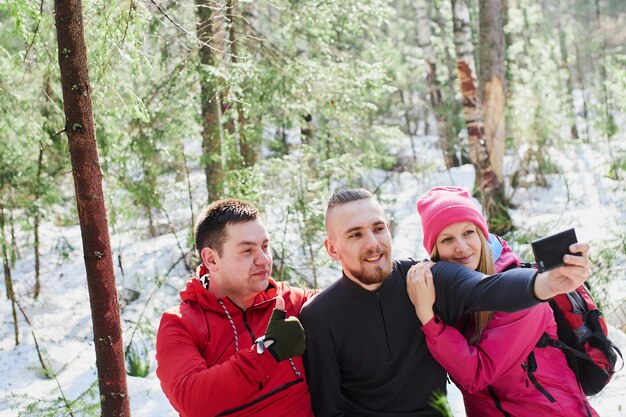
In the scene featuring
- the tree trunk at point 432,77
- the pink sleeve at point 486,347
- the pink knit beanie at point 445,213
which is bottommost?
the pink sleeve at point 486,347

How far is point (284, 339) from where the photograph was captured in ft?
8.57

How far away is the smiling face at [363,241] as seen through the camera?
295 centimetres

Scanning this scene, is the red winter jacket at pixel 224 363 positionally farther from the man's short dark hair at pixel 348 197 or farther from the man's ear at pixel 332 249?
the man's short dark hair at pixel 348 197

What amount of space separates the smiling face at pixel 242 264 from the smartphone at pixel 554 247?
1.41 m

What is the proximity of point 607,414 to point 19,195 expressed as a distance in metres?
6.94

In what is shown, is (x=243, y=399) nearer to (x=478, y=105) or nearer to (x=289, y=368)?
(x=289, y=368)

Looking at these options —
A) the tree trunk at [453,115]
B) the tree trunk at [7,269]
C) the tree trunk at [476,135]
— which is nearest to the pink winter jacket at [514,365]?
the tree trunk at [7,269]

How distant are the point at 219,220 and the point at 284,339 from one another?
2.78 feet

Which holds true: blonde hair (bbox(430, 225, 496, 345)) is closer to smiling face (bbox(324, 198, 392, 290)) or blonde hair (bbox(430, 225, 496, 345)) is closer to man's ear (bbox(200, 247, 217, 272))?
smiling face (bbox(324, 198, 392, 290))

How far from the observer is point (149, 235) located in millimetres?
11758

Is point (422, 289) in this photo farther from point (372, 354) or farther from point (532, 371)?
point (532, 371)

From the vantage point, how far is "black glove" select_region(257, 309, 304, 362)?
2.61 m

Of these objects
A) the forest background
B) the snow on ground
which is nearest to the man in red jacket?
the forest background

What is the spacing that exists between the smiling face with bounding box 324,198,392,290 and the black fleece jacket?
0.08m
